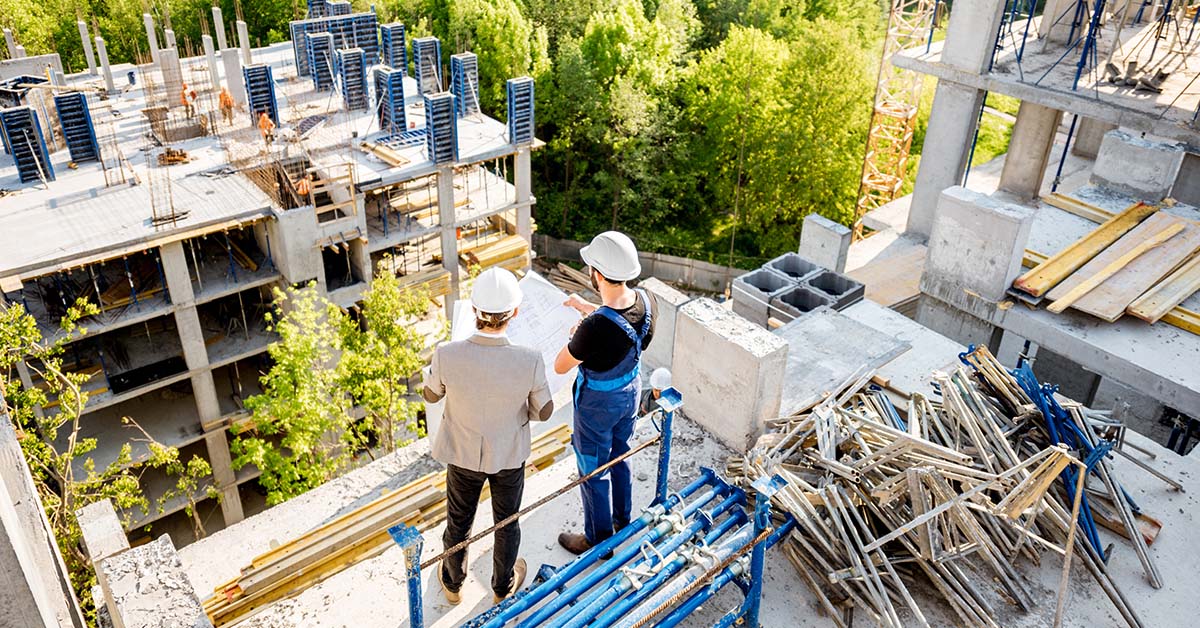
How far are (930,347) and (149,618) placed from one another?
9.72 metres

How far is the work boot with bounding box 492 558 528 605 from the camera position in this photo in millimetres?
7094

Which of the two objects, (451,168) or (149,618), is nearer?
(149,618)

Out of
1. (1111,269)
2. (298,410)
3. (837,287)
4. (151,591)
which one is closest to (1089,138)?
(1111,269)

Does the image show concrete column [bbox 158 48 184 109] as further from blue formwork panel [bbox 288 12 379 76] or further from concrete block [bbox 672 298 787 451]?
concrete block [bbox 672 298 787 451]

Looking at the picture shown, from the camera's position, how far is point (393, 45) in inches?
1155

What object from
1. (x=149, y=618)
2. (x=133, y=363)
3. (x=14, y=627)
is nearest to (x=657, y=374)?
(x=149, y=618)

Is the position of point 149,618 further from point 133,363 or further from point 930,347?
point 133,363

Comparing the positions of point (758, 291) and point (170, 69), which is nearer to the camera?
point (758, 291)

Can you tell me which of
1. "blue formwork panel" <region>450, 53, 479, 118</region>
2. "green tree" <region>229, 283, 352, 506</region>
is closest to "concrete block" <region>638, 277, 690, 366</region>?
"green tree" <region>229, 283, 352, 506</region>

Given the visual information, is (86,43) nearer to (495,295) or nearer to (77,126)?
(77,126)

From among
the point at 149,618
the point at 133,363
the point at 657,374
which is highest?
the point at 657,374

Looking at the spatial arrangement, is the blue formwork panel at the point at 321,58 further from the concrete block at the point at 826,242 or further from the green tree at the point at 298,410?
the concrete block at the point at 826,242

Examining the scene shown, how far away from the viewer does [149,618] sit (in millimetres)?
5910

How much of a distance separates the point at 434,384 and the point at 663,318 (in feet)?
20.4
